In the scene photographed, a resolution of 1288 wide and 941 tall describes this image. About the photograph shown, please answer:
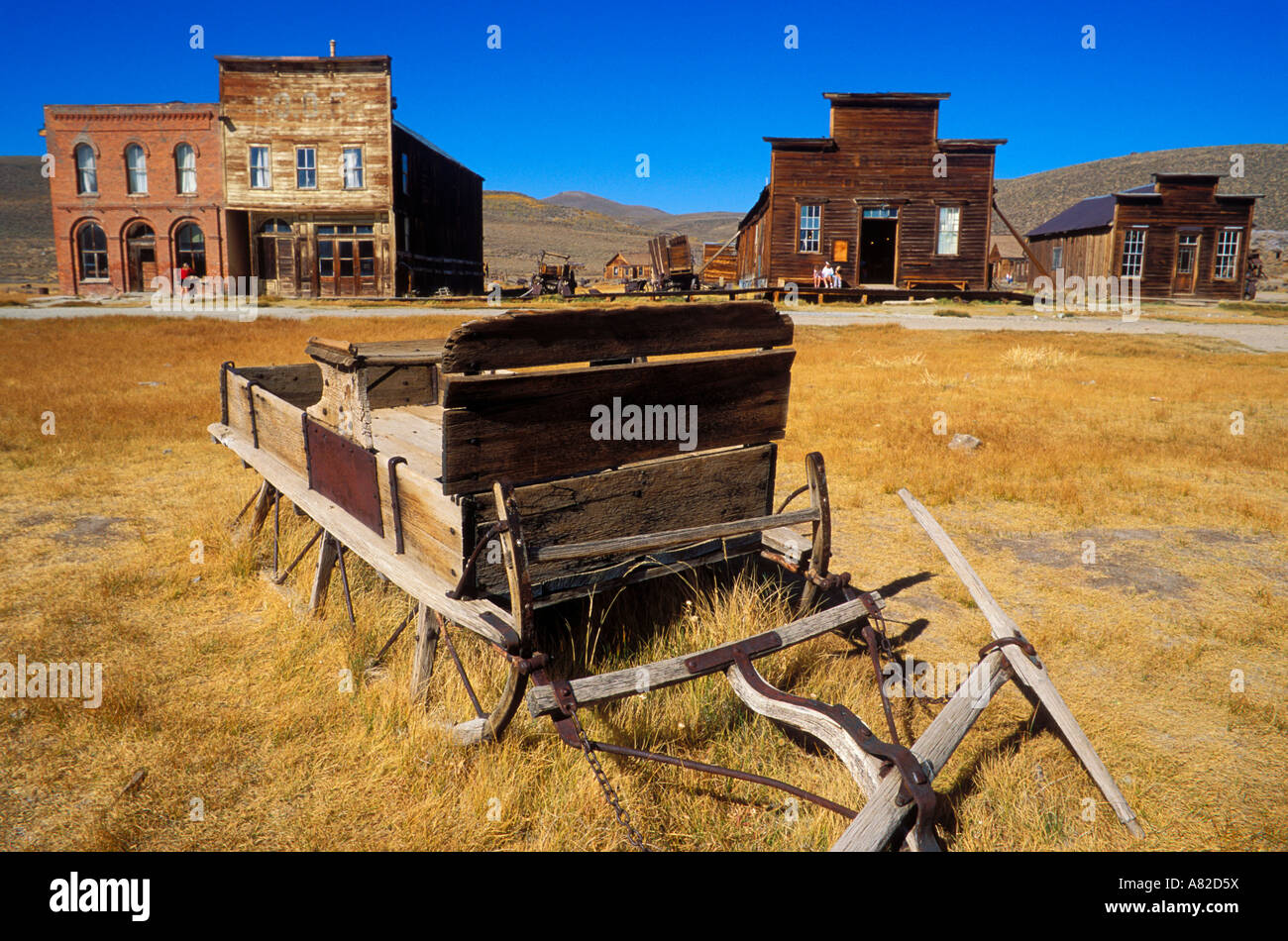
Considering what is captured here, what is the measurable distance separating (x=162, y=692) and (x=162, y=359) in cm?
1274

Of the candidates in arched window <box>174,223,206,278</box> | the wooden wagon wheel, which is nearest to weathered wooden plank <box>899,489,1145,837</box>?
the wooden wagon wheel

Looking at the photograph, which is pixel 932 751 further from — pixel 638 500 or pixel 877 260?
pixel 877 260

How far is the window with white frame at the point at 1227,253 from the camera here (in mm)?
34344

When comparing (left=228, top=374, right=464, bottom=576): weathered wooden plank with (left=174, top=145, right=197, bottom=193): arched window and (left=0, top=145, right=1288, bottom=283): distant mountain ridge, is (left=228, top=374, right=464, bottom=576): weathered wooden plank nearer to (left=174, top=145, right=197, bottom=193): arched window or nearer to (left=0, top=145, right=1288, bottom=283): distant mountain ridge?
(left=174, top=145, right=197, bottom=193): arched window

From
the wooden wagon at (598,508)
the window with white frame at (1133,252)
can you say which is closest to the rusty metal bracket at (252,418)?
the wooden wagon at (598,508)

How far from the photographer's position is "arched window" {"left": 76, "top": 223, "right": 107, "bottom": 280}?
109 feet

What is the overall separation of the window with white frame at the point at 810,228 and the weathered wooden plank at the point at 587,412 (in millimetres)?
26726

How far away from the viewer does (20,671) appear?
12.6 feet

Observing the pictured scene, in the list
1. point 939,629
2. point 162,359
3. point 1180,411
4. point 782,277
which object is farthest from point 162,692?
point 782,277

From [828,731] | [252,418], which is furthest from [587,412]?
[252,418]

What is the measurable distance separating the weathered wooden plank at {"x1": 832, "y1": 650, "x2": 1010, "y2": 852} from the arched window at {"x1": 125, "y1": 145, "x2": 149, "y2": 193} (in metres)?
37.8

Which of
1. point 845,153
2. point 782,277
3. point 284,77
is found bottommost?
point 782,277

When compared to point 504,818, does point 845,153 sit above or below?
above
